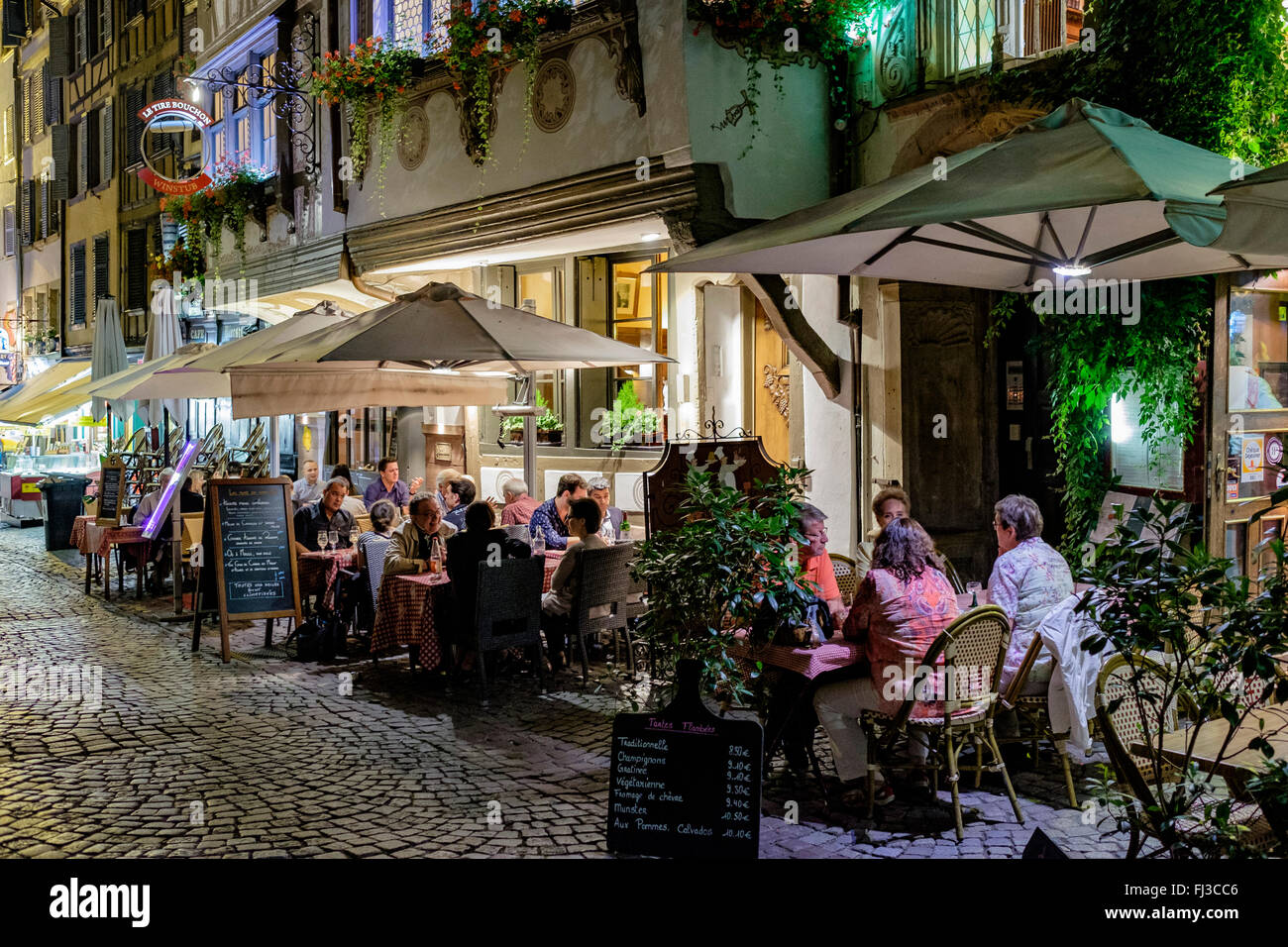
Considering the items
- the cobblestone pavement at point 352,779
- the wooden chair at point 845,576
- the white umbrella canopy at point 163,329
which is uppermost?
the white umbrella canopy at point 163,329

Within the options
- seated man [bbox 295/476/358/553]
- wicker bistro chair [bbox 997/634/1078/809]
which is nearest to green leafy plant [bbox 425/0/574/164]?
seated man [bbox 295/476/358/553]

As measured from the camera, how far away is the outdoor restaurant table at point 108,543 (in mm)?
12711

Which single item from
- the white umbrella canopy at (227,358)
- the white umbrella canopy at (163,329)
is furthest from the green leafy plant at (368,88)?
the white umbrella canopy at (163,329)

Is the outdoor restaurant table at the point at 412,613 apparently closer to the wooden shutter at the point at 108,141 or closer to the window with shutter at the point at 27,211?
the wooden shutter at the point at 108,141

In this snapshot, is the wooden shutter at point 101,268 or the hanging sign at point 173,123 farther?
the wooden shutter at point 101,268

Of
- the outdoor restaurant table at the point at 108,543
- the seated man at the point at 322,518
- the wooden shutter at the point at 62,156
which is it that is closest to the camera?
the seated man at the point at 322,518

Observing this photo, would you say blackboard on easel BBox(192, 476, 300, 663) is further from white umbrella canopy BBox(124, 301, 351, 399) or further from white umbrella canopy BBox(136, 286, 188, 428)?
white umbrella canopy BBox(136, 286, 188, 428)

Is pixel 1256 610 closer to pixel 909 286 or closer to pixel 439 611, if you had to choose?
pixel 439 611

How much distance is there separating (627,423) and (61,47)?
83.0ft

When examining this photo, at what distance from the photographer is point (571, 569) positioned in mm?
8250

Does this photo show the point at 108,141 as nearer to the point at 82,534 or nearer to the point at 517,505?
the point at 82,534

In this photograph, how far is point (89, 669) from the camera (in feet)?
30.1

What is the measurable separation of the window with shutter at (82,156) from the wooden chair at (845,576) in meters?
27.8
